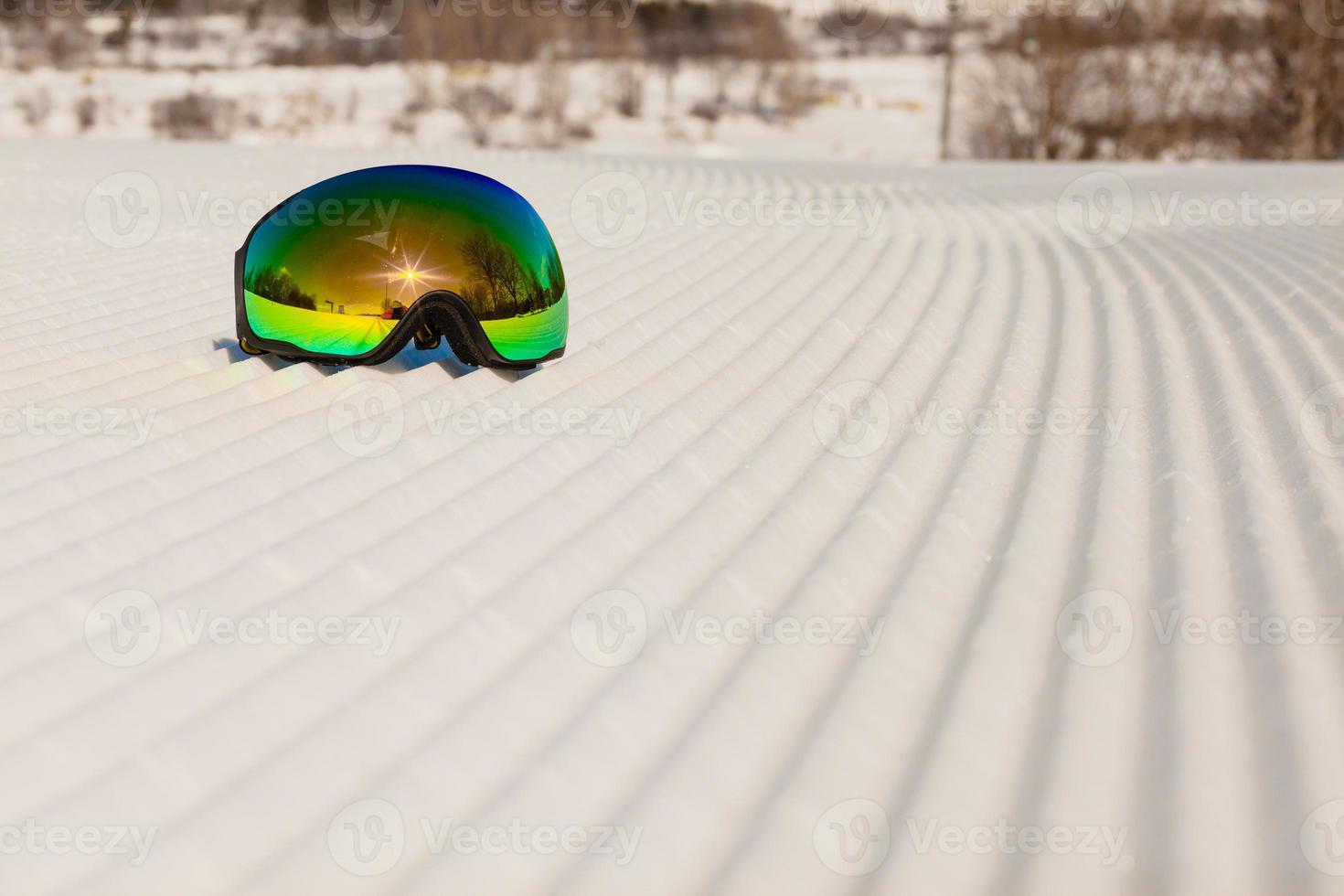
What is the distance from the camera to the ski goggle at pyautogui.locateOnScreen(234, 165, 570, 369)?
103 inches

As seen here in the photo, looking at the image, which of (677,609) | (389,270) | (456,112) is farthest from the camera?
(456,112)

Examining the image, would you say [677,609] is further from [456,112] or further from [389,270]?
[456,112]

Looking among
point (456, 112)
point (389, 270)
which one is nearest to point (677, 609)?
point (389, 270)

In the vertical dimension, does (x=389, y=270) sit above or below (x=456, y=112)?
below

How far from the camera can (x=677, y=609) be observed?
1.77m

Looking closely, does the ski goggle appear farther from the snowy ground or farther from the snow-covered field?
the snowy ground

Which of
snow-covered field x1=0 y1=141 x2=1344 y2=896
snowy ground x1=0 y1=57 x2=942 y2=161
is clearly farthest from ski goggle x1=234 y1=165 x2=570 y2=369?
snowy ground x1=0 y1=57 x2=942 y2=161

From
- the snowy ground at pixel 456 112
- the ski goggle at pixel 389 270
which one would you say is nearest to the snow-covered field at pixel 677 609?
the ski goggle at pixel 389 270

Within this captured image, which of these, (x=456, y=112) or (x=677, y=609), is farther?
(x=456, y=112)

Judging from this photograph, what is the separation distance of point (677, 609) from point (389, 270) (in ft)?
4.16

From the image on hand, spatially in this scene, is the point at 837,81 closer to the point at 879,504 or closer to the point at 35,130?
the point at 35,130

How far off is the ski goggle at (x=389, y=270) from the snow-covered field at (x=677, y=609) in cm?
11

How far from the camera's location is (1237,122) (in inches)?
861

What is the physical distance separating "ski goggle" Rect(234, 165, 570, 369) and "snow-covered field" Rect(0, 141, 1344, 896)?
0.37ft
